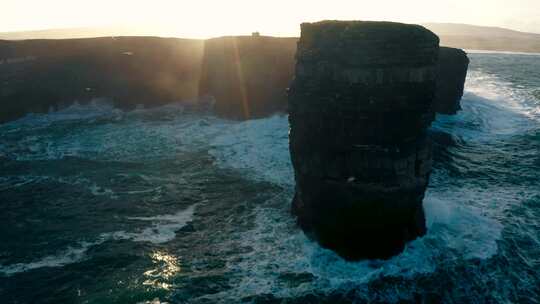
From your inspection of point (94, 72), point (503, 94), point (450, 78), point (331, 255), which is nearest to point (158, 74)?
point (94, 72)

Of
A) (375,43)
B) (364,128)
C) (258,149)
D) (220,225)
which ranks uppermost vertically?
(375,43)

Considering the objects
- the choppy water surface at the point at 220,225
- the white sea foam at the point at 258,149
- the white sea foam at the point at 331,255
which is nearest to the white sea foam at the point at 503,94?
the choppy water surface at the point at 220,225

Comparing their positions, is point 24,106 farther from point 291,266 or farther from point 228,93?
point 291,266

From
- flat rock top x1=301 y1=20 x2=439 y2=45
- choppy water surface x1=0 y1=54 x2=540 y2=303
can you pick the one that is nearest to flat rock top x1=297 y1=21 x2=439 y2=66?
flat rock top x1=301 y1=20 x2=439 y2=45

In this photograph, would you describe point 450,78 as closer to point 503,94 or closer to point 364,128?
point 503,94

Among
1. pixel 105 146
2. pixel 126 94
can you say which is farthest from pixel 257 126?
pixel 126 94

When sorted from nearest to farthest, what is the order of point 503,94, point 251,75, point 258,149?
1. point 258,149
2. point 251,75
3. point 503,94

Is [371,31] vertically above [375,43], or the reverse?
[371,31]

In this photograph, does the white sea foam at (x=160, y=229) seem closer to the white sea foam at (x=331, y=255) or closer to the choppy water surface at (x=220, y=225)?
the choppy water surface at (x=220, y=225)
